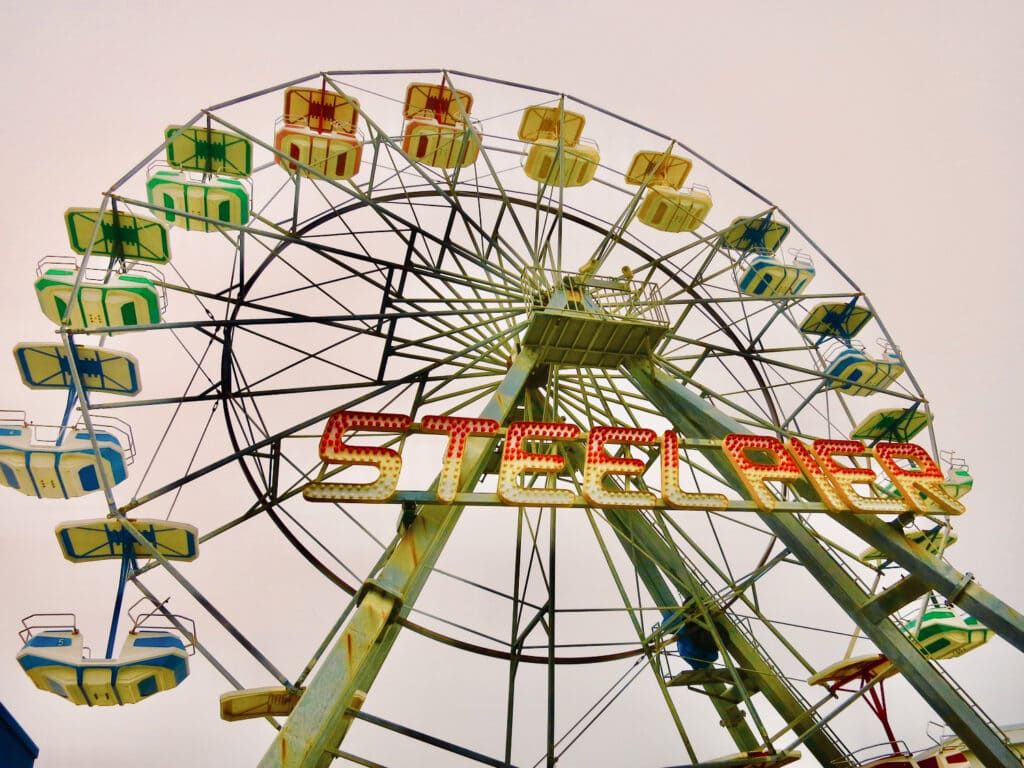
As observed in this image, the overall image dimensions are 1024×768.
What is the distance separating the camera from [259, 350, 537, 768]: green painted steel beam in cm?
764

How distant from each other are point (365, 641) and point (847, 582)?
7.43m

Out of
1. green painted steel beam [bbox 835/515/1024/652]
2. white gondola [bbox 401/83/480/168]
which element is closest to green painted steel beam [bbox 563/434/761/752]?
green painted steel beam [bbox 835/515/1024/652]

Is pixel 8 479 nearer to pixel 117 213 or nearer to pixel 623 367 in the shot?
pixel 117 213

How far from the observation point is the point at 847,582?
38.5 feet

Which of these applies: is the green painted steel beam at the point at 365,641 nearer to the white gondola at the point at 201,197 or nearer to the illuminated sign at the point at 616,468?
the illuminated sign at the point at 616,468

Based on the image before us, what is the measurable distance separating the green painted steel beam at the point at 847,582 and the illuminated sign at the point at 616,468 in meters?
0.77

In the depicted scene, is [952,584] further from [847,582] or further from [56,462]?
[56,462]

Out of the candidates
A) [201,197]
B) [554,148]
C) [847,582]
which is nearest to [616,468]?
[847,582]

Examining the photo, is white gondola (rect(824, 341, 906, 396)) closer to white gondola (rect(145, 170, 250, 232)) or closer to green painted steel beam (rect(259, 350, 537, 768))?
green painted steel beam (rect(259, 350, 537, 768))

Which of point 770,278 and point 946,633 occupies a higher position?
point 770,278

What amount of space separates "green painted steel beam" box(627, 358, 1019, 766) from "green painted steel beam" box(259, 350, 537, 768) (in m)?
3.90

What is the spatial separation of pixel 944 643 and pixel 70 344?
1595 centimetres

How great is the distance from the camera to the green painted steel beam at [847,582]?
9961mm

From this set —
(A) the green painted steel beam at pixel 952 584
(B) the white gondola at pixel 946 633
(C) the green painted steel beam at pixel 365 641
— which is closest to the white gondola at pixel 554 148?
(C) the green painted steel beam at pixel 365 641
